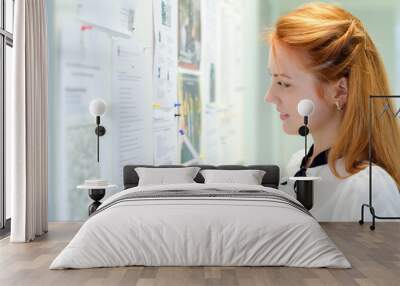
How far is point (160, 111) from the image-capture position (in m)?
7.30

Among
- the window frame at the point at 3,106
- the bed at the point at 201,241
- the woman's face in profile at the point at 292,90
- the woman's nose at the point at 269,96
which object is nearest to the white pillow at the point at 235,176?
the woman's face in profile at the point at 292,90

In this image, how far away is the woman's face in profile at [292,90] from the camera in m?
7.00

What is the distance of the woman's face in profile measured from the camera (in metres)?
7.00

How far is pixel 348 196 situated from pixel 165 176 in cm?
217

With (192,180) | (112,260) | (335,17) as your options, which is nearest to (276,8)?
(335,17)

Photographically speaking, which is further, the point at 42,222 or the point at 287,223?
the point at 42,222

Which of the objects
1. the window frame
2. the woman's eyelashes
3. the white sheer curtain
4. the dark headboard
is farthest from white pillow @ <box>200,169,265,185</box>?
the window frame

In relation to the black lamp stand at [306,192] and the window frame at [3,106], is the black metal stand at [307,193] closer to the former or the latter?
the black lamp stand at [306,192]

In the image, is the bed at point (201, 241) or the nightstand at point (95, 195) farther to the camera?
the nightstand at point (95, 195)

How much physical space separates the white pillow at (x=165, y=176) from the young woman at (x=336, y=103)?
1.32m

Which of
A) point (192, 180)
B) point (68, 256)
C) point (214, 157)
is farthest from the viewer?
point (214, 157)

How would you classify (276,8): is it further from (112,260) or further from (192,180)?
(112,260)

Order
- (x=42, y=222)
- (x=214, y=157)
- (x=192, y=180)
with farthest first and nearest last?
1. (x=214, y=157)
2. (x=192, y=180)
3. (x=42, y=222)

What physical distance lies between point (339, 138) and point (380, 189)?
0.79 metres
